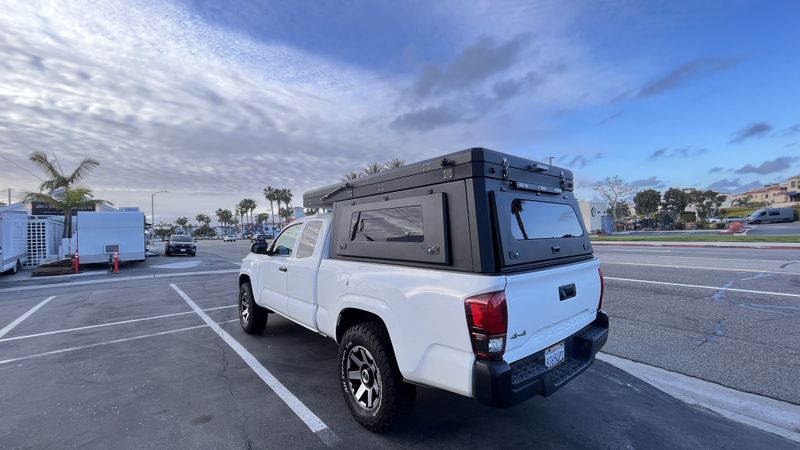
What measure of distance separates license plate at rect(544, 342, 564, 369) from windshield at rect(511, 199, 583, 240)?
908 millimetres

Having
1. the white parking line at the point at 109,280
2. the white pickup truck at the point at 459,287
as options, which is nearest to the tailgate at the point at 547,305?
the white pickup truck at the point at 459,287

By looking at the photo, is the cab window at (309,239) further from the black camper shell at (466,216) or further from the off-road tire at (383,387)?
the off-road tire at (383,387)

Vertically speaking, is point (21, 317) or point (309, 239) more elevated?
point (309, 239)

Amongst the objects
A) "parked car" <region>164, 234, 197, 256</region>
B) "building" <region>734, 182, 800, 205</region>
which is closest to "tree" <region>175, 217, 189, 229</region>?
"parked car" <region>164, 234, 197, 256</region>

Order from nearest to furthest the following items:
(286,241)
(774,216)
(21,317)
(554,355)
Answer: (554,355) → (286,241) → (21,317) → (774,216)

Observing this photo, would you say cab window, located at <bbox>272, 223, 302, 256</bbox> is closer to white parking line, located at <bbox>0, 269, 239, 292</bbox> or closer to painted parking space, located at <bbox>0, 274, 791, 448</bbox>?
painted parking space, located at <bbox>0, 274, 791, 448</bbox>

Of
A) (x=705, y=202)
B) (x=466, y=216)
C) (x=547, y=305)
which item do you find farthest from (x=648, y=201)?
(x=466, y=216)

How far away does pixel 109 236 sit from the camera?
62.4 ft

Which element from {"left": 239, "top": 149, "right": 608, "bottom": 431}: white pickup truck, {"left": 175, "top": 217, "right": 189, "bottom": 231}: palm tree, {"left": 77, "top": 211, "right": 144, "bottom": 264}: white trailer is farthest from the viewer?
{"left": 175, "top": 217, "right": 189, "bottom": 231}: palm tree

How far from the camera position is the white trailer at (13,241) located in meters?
15.8

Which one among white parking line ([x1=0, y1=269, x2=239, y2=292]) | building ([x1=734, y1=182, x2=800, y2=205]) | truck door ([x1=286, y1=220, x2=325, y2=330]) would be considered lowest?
white parking line ([x1=0, y1=269, x2=239, y2=292])

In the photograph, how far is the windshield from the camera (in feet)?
10.1

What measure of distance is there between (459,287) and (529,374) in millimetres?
850

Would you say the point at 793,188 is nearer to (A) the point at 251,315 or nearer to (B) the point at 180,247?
(B) the point at 180,247
